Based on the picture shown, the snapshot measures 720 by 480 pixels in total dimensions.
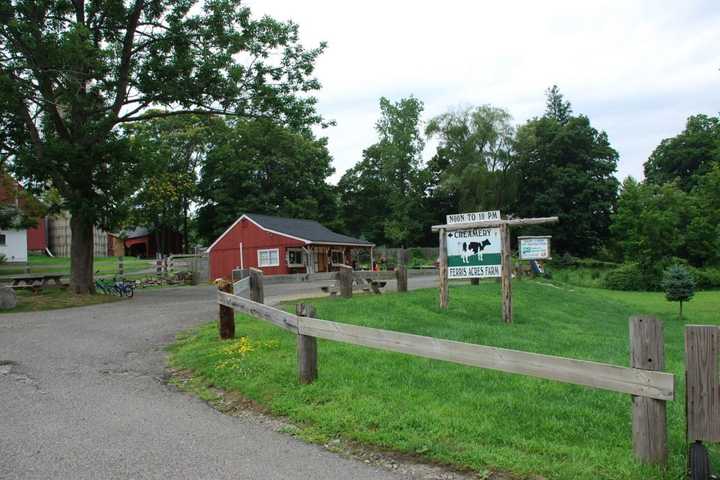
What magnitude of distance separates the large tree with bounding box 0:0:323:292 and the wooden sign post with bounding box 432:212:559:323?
9.66 metres

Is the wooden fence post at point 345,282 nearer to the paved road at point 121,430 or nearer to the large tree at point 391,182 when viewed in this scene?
the paved road at point 121,430

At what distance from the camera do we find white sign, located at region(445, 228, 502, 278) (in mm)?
12828

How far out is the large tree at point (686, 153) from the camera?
64.2m

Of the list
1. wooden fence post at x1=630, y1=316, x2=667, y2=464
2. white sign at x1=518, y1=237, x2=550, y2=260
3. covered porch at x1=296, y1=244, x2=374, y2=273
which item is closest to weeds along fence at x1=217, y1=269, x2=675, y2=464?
wooden fence post at x1=630, y1=316, x2=667, y2=464

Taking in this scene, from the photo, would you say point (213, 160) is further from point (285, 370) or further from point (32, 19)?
point (285, 370)

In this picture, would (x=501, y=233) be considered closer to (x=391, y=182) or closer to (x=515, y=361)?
(x=515, y=361)

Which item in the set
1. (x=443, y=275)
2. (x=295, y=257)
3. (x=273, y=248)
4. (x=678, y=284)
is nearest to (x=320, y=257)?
(x=295, y=257)

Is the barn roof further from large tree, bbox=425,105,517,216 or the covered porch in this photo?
large tree, bbox=425,105,517,216

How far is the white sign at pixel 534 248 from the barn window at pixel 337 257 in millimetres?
17308

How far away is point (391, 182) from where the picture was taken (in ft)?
206

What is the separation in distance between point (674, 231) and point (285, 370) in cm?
3705

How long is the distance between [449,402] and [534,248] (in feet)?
70.6

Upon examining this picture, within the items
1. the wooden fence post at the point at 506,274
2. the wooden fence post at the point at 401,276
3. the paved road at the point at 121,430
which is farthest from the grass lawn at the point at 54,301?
the wooden fence post at the point at 506,274

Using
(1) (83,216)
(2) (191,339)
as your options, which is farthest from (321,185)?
(2) (191,339)
